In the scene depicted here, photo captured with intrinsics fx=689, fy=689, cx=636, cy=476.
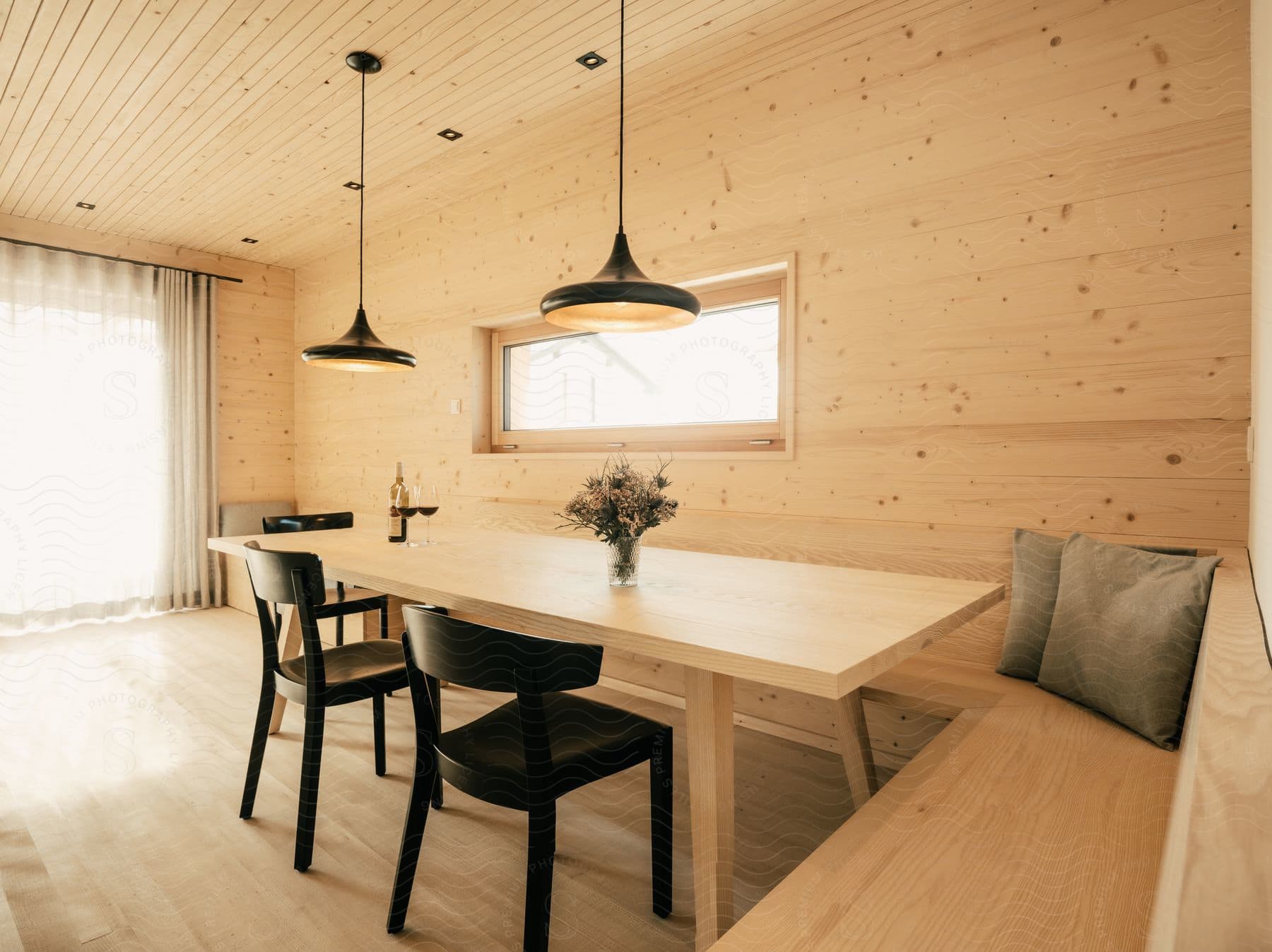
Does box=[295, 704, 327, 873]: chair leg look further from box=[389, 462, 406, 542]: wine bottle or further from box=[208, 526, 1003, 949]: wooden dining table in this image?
box=[389, 462, 406, 542]: wine bottle

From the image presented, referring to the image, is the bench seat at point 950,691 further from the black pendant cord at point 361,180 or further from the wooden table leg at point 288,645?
the black pendant cord at point 361,180

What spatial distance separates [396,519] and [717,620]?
5.14ft

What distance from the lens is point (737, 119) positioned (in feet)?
8.54

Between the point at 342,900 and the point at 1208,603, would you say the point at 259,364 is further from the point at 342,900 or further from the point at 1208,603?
the point at 1208,603

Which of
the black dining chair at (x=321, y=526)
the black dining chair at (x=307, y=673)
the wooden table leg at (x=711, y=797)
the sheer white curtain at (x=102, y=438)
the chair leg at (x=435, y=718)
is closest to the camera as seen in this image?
the wooden table leg at (x=711, y=797)

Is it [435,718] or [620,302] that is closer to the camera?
[435,718]

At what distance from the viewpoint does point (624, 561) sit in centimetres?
156

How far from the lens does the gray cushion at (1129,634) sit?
1.33 m

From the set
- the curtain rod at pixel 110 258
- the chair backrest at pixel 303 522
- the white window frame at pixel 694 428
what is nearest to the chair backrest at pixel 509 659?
the white window frame at pixel 694 428

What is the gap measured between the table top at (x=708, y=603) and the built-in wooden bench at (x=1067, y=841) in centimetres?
26

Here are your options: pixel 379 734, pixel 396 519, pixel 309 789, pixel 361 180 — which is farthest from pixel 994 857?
pixel 361 180

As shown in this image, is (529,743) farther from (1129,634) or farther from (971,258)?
(971,258)

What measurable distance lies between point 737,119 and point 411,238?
224 centimetres

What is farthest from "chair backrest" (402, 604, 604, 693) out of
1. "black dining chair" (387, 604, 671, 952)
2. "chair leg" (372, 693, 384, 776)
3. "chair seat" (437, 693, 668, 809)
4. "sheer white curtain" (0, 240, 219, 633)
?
"sheer white curtain" (0, 240, 219, 633)
